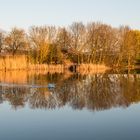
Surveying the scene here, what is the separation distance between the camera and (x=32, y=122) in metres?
10.4

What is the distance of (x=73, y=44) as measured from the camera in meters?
45.1

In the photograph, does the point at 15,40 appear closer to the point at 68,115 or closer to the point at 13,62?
the point at 13,62

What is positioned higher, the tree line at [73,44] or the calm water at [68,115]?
the tree line at [73,44]

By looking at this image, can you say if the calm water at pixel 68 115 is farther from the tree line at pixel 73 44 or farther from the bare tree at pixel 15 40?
the bare tree at pixel 15 40

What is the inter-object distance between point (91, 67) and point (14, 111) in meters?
29.3

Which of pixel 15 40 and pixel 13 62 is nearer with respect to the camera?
pixel 13 62

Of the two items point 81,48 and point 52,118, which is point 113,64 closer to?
point 81,48

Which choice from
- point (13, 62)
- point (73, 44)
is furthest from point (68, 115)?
point (73, 44)

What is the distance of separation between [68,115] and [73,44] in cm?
3380

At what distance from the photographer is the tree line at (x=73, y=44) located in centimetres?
4259

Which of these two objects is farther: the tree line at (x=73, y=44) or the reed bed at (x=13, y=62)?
the tree line at (x=73, y=44)

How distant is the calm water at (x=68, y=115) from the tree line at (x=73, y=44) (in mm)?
24565

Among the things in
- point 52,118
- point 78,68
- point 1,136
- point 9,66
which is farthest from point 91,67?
point 1,136

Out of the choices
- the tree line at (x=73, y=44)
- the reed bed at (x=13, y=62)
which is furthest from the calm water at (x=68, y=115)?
the tree line at (x=73, y=44)
